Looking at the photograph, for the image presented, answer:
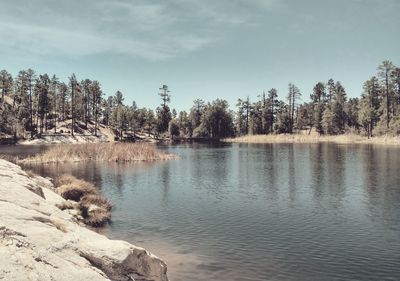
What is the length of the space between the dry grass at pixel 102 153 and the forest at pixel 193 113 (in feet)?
253

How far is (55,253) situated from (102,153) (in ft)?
197

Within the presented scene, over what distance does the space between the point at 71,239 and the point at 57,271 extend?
2.39m

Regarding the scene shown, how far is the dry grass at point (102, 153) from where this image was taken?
64550 mm

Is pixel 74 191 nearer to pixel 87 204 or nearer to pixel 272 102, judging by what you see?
pixel 87 204

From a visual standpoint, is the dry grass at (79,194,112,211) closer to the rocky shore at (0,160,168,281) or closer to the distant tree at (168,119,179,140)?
the rocky shore at (0,160,168,281)

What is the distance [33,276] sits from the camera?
8.41m

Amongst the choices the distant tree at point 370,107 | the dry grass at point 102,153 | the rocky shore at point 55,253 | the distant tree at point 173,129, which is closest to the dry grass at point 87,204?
the rocky shore at point 55,253

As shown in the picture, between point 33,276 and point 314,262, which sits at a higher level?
point 33,276

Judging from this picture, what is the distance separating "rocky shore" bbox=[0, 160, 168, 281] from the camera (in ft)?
28.8

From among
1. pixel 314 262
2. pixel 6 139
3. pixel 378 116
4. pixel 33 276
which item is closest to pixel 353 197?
pixel 314 262

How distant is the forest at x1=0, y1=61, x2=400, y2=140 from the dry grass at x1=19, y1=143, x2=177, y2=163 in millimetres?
77063

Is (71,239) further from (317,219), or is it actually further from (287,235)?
(317,219)

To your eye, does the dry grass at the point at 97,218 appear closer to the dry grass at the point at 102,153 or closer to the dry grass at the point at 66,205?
the dry grass at the point at 66,205

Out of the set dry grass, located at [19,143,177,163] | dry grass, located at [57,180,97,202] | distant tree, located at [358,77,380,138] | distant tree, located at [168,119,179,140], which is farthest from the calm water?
distant tree, located at [168,119,179,140]
